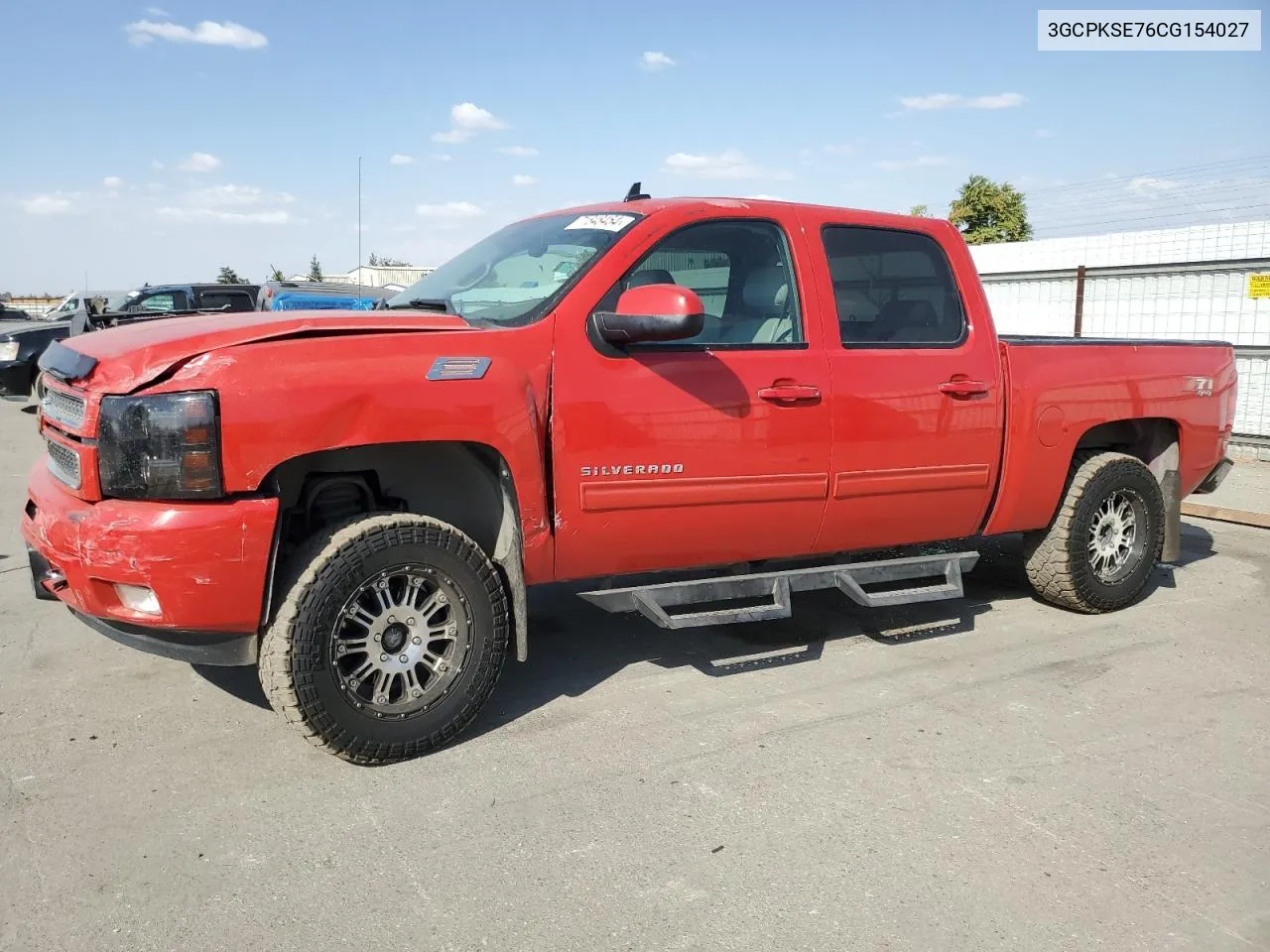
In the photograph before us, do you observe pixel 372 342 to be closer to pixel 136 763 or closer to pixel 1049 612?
pixel 136 763

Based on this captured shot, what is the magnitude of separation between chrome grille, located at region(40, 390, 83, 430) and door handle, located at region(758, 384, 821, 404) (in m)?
2.38

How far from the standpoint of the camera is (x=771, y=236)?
4.41 meters

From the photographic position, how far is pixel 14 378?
1315 centimetres

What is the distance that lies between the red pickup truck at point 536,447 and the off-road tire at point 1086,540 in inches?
1.2

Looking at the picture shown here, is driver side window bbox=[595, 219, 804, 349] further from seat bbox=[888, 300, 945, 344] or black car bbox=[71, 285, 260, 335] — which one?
black car bbox=[71, 285, 260, 335]

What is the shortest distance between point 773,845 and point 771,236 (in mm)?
2495

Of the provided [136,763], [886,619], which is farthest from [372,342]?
[886,619]

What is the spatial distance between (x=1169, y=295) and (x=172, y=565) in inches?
448

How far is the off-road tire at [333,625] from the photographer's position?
334 centimetres

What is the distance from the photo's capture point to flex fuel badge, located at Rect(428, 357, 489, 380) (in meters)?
3.47

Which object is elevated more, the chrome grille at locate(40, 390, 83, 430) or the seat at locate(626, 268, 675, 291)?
the seat at locate(626, 268, 675, 291)

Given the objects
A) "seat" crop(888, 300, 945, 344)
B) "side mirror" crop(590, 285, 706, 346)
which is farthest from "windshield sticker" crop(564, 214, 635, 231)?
"seat" crop(888, 300, 945, 344)

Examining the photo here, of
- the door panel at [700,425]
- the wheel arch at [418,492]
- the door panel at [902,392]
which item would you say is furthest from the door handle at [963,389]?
the wheel arch at [418,492]

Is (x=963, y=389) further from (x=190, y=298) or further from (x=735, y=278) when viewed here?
(x=190, y=298)
